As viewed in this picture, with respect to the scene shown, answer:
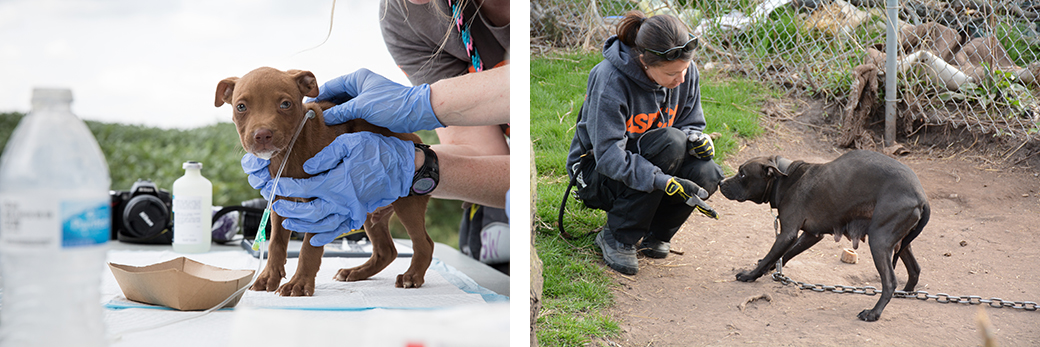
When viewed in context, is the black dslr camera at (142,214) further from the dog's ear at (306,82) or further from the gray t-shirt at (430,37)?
the dog's ear at (306,82)

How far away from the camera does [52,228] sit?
0.86 metres

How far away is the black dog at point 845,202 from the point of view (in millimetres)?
1597

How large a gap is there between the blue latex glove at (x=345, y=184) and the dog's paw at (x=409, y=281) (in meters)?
0.26

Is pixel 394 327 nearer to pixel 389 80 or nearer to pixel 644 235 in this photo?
pixel 389 80

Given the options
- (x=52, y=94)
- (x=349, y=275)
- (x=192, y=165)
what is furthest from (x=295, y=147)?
(x=192, y=165)

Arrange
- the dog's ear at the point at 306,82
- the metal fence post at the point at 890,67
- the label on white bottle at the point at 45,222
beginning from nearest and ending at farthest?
1. the label on white bottle at the point at 45,222
2. the dog's ear at the point at 306,82
3. the metal fence post at the point at 890,67

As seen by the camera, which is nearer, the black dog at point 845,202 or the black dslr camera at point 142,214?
the black dog at point 845,202

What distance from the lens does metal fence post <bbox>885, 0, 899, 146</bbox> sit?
5.50 feet

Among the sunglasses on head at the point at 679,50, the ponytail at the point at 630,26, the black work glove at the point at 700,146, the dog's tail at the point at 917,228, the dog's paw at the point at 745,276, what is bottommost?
the dog's paw at the point at 745,276

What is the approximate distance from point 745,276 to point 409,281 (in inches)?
41.8

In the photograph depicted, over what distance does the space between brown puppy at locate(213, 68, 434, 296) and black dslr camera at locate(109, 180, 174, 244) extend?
113cm

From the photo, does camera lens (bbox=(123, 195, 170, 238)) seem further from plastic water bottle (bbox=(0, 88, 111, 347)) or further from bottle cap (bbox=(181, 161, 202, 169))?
plastic water bottle (bbox=(0, 88, 111, 347))

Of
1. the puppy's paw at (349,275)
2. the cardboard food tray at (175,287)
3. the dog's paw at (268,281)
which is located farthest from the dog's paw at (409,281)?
the cardboard food tray at (175,287)

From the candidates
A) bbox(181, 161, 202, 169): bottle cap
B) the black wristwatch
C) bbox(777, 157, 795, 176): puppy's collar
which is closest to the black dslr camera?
bbox(181, 161, 202, 169): bottle cap
